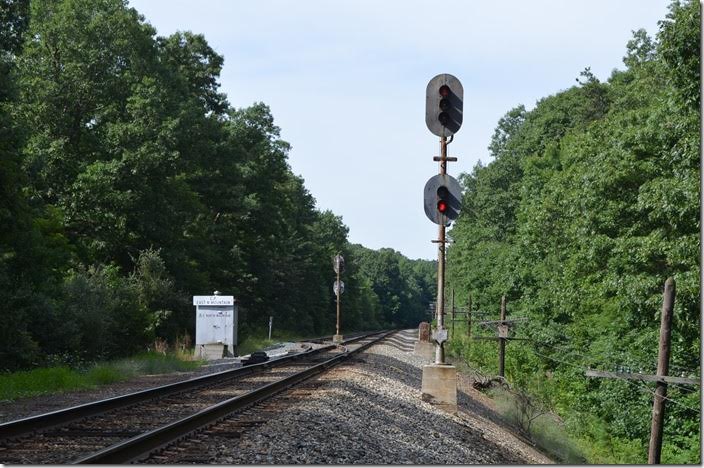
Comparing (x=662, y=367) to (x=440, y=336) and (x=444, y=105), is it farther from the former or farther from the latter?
(x=444, y=105)

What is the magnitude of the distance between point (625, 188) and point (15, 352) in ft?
70.6

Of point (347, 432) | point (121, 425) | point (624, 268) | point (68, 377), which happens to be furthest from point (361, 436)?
point (624, 268)

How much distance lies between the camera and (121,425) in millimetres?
12727

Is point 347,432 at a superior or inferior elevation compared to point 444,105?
inferior

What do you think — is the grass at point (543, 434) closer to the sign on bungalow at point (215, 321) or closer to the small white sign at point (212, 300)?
the sign on bungalow at point (215, 321)

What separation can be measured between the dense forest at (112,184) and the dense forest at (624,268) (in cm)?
1569

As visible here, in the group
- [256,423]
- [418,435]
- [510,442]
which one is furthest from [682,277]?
[256,423]

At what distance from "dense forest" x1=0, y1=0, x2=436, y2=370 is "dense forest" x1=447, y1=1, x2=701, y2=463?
15686 mm

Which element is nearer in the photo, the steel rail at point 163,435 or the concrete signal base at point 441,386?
the steel rail at point 163,435

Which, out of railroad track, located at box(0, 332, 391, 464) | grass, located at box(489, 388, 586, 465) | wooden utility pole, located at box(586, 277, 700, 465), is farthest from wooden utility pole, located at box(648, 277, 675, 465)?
railroad track, located at box(0, 332, 391, 464)

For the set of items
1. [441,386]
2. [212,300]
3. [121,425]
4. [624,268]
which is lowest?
[121,425]

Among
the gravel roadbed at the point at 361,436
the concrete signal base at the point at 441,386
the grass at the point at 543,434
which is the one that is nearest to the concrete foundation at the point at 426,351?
the grass at the point at 543,434

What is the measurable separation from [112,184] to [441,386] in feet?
94.0

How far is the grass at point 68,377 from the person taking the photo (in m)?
19.0
